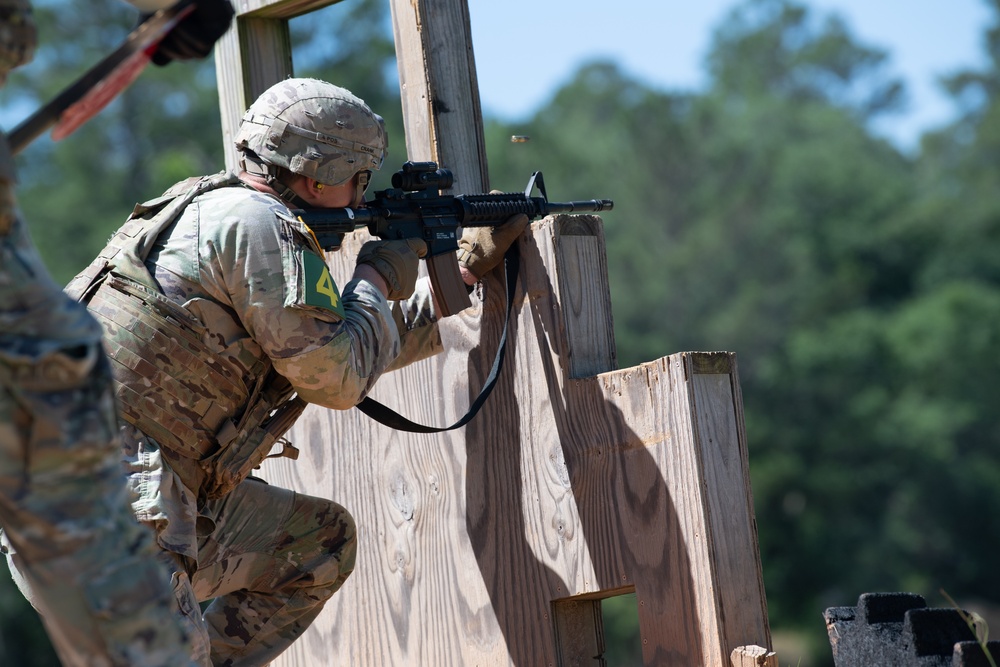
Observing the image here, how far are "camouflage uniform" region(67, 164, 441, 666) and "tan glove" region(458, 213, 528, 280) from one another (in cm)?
57

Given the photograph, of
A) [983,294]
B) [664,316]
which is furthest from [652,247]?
[983,294]

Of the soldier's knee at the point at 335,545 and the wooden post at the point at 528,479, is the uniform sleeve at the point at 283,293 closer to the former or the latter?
the soldier's knee at the point at 335,545

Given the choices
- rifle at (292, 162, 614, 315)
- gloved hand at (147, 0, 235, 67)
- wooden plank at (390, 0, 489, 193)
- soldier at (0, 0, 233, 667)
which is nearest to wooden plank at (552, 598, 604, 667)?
rifle at (292, 162, 614, 315)

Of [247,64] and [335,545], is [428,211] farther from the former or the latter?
[247,64]

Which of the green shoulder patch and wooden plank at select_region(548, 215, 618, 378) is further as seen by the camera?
wooden plank at select_region(548, 215, 618, 378)

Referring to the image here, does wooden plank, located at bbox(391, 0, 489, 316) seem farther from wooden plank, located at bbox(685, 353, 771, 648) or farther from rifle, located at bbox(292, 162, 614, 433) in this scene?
wooden plank, located at bbox(685, 353, 771, 648)

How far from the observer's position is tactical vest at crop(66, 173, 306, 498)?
3.21 m

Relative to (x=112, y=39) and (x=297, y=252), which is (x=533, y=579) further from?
(x=112, y=39)

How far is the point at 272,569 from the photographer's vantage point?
3.69 m

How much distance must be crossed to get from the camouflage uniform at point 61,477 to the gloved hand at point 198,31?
1.11ft

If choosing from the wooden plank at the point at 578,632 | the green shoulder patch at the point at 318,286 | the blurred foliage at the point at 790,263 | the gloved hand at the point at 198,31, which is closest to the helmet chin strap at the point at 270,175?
the green shoulder patch at the point at 318,286

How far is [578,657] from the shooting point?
389cm

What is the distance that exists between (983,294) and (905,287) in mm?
2842

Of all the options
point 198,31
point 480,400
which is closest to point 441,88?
point 480,400
